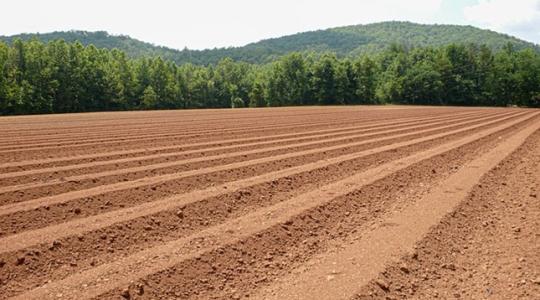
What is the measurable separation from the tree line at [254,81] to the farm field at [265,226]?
2040 inches

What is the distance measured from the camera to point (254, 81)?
93.3m

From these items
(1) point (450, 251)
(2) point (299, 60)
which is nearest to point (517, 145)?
(1) point (450, 251)

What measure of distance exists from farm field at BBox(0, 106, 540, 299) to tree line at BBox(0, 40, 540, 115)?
51.8 m

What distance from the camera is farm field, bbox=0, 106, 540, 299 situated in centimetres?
515

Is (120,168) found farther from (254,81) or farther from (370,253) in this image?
(254,81)

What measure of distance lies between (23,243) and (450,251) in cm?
582

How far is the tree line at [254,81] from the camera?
197 ft

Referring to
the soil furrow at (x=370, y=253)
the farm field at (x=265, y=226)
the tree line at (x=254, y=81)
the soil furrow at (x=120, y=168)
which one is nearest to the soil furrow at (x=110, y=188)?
the farm field at (x=265, y=226)

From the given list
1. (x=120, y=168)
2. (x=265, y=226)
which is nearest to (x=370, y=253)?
(x=265, y=226)

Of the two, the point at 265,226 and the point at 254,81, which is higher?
the point at 254,81

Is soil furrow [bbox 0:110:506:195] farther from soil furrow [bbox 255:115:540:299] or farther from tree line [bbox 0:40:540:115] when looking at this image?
tree line [bbox 0:40:540:115]

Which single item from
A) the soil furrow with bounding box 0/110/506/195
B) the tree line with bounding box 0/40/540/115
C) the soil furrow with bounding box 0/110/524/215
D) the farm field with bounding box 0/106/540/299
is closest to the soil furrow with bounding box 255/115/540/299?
the farm field with bounding box 0/106/540/299

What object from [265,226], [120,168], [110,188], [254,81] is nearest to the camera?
[265,226]

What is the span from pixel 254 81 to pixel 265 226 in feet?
288
